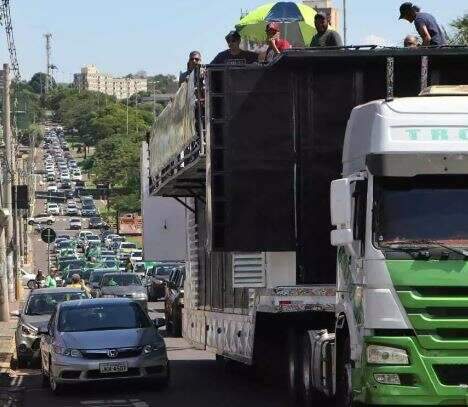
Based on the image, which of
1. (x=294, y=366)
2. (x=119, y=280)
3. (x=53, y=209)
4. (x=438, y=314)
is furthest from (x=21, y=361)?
(x=53, y=209)

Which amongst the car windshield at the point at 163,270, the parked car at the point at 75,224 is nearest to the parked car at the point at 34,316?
the car windshield at the point at 163,270

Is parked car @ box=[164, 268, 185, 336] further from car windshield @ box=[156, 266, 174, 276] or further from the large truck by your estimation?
car windshield @ box=[156, 266, 174, 276]

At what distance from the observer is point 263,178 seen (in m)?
14.5

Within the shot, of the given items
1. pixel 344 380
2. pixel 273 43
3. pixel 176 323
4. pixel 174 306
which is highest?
pixel 273 43

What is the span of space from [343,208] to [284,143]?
2.74 m

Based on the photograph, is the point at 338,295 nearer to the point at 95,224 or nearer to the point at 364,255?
the point at 364,255

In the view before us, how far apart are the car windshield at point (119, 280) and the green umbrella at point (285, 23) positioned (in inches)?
892

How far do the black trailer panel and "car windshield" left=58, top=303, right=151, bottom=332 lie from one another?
6208 millimetres

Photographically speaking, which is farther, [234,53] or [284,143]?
[234,53]

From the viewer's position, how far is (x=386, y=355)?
11.4 metres

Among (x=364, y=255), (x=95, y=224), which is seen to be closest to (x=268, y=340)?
(x=364, y=255)

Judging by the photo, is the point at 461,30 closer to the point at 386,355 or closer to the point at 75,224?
the point at 386,355

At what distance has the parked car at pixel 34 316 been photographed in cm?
2498

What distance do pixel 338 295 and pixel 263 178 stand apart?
178cm
